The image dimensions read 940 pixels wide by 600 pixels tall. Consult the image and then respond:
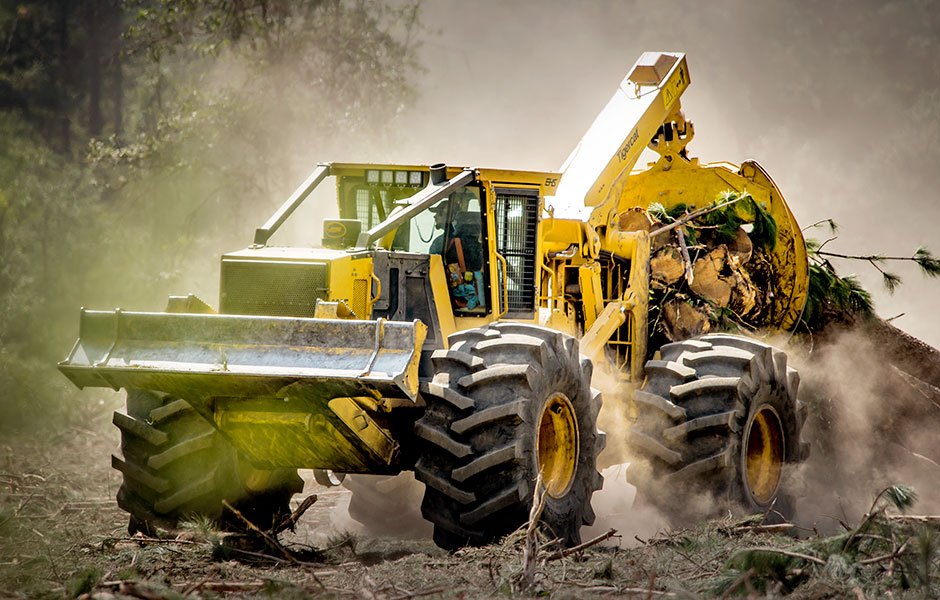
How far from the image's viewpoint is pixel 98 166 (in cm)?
1997

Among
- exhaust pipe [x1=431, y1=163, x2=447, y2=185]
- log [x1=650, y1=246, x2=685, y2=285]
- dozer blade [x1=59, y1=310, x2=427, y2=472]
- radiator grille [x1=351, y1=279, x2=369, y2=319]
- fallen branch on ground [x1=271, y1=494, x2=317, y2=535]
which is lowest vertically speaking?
fallen branch on ground [x1=271, y1=494, x2=317, y2=535]

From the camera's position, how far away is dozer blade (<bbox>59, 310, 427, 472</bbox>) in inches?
243

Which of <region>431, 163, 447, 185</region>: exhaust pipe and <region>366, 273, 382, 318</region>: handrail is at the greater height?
<region>431, 163, 447, 185</region>: exhaust pipe

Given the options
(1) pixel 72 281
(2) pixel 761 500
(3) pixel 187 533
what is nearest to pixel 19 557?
(3) pixel 187 533

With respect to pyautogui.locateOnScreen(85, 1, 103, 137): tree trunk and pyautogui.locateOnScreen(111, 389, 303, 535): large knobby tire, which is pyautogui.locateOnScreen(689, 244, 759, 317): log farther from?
pyautogui.locateOnScreen(85, 1, 103, 137): tree trunk

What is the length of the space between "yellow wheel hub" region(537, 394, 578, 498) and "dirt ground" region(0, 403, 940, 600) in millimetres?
581

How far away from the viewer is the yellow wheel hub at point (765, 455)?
948 cm

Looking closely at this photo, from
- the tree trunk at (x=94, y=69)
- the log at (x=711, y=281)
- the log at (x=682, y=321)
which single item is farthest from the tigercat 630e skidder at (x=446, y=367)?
the tree trunk at (x=94, y=69)

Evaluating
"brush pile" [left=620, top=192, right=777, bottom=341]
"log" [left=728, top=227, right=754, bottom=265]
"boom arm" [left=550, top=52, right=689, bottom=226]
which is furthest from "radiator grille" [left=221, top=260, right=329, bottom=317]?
"log" [left=728, top=227, right=754, bottom=265]

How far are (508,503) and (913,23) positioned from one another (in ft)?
76.5

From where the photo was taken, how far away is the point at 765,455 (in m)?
9.63

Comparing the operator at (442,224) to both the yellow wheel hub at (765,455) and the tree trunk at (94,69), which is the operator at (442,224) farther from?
the tree trunk at (94,69)

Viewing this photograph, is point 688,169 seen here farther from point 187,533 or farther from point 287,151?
point 287,151

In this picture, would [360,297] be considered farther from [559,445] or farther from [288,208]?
[559,445]
